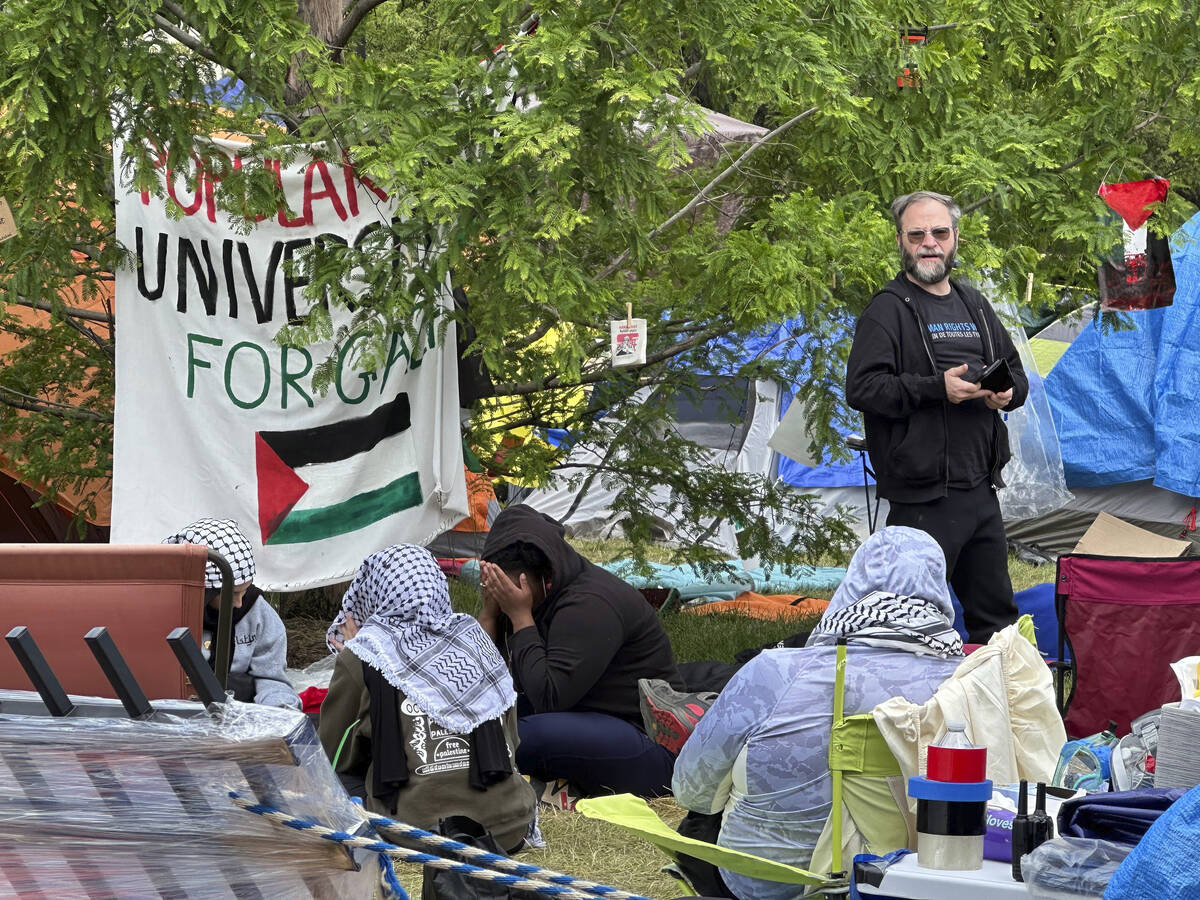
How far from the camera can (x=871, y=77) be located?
609 cm

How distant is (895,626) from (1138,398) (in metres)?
7.97

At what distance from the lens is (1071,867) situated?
2252 millimetres

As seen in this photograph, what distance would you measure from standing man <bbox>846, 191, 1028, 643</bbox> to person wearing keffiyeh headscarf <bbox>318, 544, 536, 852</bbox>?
1.72 m

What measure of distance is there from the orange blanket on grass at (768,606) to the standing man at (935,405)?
305 cm

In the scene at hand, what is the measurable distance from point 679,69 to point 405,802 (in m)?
3.25

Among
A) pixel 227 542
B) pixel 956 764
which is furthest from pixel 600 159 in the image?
pixel 956 764

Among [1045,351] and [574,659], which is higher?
[1045,351]

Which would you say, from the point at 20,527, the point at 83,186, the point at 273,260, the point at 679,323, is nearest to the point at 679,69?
the point at 679,323

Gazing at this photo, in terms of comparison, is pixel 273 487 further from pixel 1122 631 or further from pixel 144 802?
pixel 144 802

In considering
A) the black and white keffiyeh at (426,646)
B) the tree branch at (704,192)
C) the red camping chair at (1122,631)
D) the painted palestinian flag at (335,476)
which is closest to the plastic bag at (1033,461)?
the tree branch at (704,192)

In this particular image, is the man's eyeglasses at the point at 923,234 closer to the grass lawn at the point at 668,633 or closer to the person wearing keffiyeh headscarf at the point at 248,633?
the grass lawn at the point at 668,633

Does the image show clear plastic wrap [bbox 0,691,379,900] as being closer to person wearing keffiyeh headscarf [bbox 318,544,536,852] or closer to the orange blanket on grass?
person wearing keffiyeh headscarf [bbox 318,544,536,852]

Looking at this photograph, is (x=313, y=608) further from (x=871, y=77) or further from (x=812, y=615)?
(x=871, y=77)

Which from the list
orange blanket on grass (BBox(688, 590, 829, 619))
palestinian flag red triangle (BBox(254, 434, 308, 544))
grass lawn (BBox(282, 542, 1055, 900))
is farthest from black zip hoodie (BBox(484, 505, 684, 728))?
orange blanket on grass (BBox(688, 590, 829, 619))
